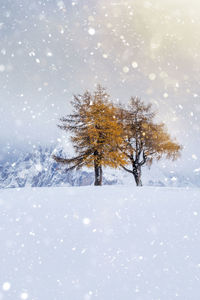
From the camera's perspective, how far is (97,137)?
1777cm

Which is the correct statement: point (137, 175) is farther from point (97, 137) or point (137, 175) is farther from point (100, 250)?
point (100, 250)

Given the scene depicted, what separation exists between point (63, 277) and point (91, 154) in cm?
1537

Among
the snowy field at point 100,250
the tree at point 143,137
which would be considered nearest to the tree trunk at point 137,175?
the tree at point 143,137

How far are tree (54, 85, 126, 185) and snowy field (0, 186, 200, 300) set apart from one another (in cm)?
1175

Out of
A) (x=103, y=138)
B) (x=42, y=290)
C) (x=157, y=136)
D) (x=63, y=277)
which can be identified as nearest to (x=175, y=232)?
(x=63, y=277)

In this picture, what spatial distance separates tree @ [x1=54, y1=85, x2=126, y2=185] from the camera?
1808 cm

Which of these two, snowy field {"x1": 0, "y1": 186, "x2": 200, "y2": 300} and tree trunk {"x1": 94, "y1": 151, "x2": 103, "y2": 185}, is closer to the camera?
snowy field {"x1": 0, "y1": 186, "x2": 200, "y2": 300}

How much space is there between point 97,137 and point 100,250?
1395cm

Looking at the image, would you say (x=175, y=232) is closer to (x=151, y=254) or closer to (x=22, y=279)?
(x=151, y=254)

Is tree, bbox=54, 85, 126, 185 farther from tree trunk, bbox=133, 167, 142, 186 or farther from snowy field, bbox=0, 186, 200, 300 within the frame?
snowy field, bbox=0, 186, 200, 300

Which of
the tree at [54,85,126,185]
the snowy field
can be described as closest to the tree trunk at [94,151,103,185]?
the tree at [54,85,126,185]

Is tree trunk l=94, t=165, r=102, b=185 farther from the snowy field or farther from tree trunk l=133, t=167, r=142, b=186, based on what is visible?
the snowy field

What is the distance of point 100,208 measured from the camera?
6.11 meters

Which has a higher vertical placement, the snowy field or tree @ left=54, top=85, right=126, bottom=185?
tree @ left=54, top=85, right=126, bottom=185
